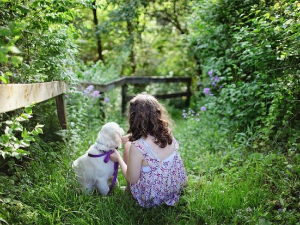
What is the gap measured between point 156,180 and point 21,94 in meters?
1.40

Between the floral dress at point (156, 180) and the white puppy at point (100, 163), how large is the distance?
0.28 metres

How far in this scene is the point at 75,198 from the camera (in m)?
2.85

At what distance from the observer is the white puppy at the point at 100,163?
307 centimetres

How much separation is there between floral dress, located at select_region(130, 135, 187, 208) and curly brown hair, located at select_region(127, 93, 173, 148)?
3.9 inches

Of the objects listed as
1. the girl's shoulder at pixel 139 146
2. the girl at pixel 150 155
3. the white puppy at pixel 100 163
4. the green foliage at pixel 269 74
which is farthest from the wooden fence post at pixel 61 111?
the green foliage at pixel 269 74

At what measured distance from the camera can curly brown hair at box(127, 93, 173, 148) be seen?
2900 mm

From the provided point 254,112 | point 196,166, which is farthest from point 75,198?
point 254,112

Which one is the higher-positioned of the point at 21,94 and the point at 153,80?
the point at 21,94

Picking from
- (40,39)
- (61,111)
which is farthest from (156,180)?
(40,39)

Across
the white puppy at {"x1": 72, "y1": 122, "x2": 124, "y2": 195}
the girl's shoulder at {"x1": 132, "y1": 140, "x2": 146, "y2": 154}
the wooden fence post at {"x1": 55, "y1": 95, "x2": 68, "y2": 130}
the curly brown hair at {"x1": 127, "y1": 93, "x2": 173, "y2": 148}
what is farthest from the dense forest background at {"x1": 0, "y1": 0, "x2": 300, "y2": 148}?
the girl's shoulder at {"x1": 132, "y1": 140, "x2": 146, "y2": 154}

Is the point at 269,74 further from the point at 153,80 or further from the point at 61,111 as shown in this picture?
the point at 153,80

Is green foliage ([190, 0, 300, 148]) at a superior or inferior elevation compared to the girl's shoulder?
superior

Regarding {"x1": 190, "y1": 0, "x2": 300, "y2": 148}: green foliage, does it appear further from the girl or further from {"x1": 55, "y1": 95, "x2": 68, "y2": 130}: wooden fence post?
{"x1": 55, "y1": 95, "x2": 68, "y2": 130}: wooden fence post

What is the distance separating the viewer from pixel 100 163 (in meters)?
3.11
